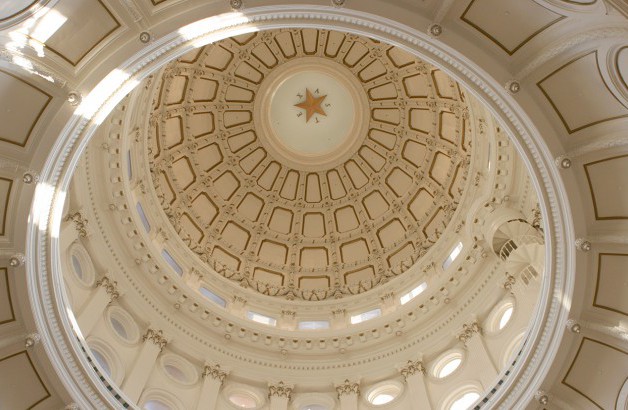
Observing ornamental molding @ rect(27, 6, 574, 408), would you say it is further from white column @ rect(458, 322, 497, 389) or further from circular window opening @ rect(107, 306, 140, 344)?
circular window opening @ rect(107, 306, 140, 344)

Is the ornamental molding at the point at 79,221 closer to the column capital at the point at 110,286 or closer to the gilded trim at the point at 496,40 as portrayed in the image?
the column capital at the point at 110,286

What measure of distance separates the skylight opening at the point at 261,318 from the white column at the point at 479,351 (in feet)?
34.7

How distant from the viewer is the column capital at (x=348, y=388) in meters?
24.9

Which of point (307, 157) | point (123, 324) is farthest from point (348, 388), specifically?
point (307, 157)

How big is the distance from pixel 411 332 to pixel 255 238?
1313 centimetres

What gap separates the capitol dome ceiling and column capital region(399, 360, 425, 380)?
8.43 meters

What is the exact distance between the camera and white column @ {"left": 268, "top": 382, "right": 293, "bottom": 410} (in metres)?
24.4

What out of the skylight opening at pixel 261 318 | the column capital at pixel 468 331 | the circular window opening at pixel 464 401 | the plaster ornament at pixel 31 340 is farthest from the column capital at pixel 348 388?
the plaster ornament at pixel 31 340

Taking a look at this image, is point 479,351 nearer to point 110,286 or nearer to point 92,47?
point 110,286

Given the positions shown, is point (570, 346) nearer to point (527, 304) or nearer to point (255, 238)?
point (527, 304)

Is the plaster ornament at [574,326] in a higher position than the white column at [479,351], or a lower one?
lower

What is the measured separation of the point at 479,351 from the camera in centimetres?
2267

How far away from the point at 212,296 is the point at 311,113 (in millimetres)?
13611

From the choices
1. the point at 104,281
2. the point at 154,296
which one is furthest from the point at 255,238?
the point at 104,281
